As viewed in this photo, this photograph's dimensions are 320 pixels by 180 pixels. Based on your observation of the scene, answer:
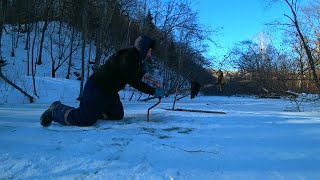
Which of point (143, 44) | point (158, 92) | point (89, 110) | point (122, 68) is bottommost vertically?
point (89, 110)

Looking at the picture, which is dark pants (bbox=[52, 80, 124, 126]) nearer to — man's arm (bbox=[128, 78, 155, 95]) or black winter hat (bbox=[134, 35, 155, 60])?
man's arm (bbox=[128, 78, 155, 95])

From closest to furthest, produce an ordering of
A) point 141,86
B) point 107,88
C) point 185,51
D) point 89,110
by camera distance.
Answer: point 89,110, point 107,88, point 141,86, point 185,51

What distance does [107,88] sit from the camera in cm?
435

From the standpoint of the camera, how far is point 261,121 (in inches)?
168

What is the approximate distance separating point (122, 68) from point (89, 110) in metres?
0.65

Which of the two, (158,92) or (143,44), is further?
(158,92)

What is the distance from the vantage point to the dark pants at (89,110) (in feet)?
13.1

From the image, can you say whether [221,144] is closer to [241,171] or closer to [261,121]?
[241,171]

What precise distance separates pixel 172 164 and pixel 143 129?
1.43 meters

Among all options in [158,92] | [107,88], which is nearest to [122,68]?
[107,88]

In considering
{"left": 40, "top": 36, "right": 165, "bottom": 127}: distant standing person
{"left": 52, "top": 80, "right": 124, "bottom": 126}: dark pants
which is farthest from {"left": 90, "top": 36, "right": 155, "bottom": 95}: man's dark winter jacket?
{"left": 52, "top": 80, "right": 124, "bottom": 126}: dark pants

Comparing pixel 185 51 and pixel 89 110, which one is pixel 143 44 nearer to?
pixel 89 110

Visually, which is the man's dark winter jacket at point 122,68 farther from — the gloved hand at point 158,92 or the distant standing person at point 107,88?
the gloved hand at point 158,92

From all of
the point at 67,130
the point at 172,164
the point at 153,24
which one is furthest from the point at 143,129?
the point at 153,24
